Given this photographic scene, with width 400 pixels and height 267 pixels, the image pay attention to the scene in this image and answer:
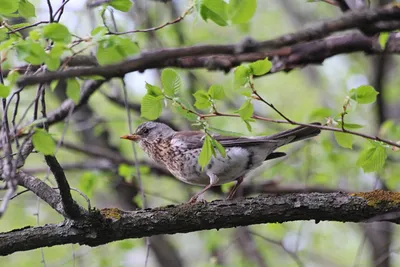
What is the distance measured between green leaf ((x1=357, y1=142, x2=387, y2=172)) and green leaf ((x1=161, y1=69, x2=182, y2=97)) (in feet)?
4.82

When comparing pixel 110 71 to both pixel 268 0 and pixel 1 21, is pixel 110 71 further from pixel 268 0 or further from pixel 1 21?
pixel 268 0

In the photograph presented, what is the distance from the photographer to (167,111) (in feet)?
31.4

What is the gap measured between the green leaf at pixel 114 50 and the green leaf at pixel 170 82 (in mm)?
248

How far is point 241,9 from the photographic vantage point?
3555 mm

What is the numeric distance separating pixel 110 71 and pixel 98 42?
2.93ft

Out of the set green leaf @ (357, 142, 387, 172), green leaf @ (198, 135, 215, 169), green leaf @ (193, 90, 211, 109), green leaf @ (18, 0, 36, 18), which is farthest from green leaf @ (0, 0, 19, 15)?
green leaf @ (357, 142, 387, 172)

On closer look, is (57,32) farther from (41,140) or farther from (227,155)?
(227,155)

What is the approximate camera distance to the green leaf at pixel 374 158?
13.3ft

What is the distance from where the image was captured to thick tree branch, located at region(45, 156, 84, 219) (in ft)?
11.5

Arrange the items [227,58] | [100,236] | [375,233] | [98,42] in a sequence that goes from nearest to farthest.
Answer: [98,42]
[100,236]
[227,58]
[375,233]

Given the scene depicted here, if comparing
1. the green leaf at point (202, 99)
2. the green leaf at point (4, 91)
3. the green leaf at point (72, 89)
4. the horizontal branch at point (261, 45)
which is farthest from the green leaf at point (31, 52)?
the green leaf at point (202, 99)

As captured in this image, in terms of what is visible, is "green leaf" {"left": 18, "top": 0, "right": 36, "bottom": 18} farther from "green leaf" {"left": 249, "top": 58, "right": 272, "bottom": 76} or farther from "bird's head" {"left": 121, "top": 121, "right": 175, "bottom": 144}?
"bird's head" {"left": 121, "top": 121, "right": 175, "bottom": 144}

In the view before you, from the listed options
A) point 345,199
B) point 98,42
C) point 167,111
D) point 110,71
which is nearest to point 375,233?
point 167,111

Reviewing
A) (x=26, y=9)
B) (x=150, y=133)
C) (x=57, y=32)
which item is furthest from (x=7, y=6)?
(x=150, y=133)
